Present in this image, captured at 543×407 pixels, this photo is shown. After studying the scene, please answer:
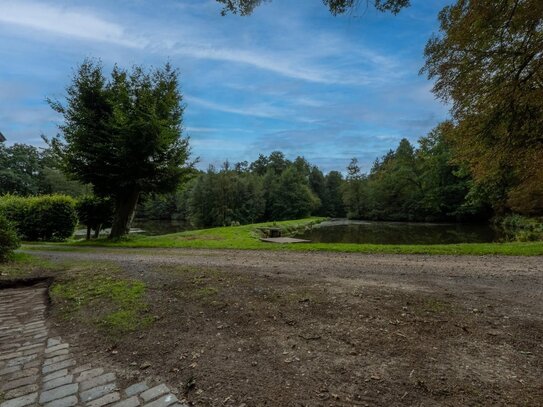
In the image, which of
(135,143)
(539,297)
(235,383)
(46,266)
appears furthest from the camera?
(135,143)

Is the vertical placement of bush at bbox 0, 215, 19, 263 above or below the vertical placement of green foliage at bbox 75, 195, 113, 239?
below

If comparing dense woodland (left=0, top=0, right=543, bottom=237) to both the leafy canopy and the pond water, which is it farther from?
the pond water

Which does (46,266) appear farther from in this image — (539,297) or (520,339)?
(539,297)

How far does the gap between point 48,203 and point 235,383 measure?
67.9 feet

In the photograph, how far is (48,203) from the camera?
19.4 meters

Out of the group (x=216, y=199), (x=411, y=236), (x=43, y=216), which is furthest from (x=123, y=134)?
(x=216, y=199)

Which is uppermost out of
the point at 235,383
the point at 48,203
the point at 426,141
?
the point at 426,141

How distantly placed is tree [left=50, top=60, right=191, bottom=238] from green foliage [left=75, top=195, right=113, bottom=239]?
2571 mm

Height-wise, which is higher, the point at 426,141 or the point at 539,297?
the point at 426,141

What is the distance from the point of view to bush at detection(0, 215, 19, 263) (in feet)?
30.6

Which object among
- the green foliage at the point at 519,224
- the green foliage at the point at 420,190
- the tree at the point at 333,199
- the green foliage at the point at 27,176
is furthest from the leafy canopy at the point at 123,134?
the tree at the point at 333,199

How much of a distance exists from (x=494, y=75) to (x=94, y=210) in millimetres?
21112

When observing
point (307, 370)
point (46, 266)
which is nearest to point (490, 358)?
point (307, 370)

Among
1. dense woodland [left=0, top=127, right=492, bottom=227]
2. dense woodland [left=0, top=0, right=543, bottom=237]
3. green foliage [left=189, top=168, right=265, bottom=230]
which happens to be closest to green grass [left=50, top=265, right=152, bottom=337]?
dense woodland [left=0, top=0, right=543, bottom=237]
